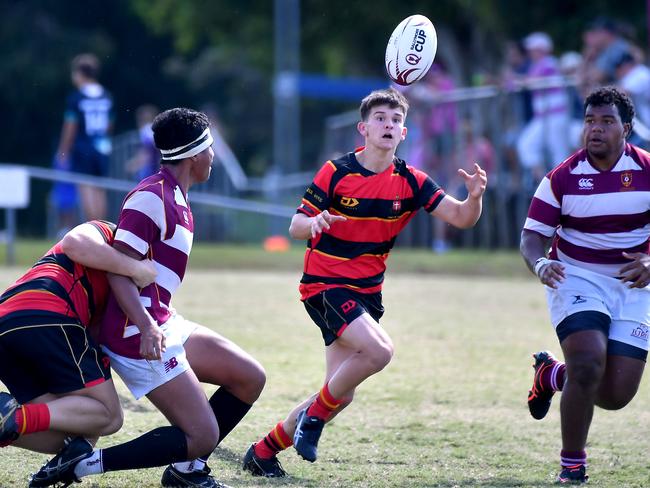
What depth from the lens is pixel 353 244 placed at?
21.5ft

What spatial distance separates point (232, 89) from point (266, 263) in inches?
1140

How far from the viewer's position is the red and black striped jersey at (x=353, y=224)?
256 inches

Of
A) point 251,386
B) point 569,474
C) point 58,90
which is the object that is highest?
point 58,90

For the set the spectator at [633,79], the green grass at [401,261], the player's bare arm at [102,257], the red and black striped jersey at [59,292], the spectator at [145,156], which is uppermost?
the spectator at [633,79]

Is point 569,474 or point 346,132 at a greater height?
point 346,132

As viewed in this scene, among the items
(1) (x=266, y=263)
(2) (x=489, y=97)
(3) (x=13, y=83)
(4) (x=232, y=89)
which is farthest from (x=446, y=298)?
(4) (x=232, y=89)

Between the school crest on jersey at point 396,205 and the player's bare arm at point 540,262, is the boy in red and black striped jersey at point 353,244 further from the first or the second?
the player's bare arm at point 540,262

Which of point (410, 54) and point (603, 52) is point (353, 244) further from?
point (603, 52)

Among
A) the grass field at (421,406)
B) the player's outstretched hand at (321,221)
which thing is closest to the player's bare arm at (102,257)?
the player's outstretched hand at (321,221)

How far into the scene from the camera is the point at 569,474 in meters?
6.02

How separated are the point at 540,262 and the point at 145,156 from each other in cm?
1379

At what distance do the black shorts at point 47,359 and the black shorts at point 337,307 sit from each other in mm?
1303

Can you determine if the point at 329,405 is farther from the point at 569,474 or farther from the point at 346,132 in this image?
the point at 346,132

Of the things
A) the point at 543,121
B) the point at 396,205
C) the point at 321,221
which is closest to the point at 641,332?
the point at 396,205
